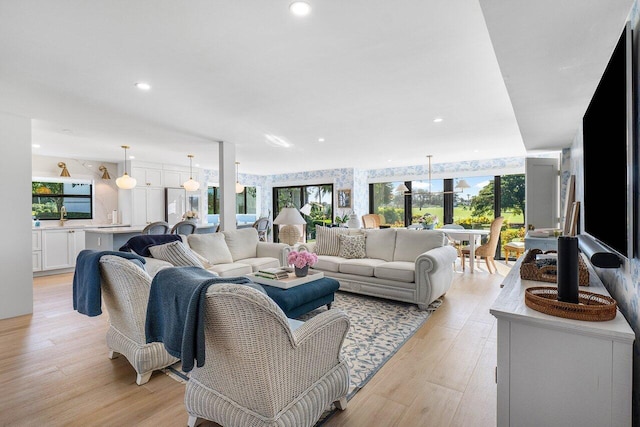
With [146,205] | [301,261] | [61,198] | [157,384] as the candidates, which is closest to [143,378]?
[157,384]

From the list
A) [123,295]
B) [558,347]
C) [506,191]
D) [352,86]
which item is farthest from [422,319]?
[506,191]

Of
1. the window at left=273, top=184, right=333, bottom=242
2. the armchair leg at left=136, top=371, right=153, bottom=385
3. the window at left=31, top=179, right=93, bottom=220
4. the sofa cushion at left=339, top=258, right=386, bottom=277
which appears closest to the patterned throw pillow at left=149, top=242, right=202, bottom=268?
the armchair leg at left=136, top=371, right=153, bottom=385

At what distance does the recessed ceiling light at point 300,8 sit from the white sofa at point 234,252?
2.83m

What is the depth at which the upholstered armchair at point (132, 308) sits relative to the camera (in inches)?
83.1

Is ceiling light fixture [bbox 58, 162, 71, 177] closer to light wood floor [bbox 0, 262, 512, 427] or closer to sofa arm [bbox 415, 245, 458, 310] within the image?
light wood floor [bbox 0, 262, 512, 427]

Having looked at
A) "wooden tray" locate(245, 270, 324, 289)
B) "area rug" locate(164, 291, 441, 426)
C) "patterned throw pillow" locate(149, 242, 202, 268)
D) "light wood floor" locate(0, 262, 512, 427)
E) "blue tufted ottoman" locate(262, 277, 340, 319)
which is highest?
"patterned throw pillow" locate(149, 242, 202, 268)

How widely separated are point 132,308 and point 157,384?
1.87 feet

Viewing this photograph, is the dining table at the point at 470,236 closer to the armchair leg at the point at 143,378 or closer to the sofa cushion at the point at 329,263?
the sofa cushion at the point at 329,263

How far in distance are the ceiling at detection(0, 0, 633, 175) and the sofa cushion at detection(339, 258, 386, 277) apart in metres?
1.92

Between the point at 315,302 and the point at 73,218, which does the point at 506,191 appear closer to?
the point at 315,302

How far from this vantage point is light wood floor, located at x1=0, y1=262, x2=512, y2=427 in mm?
1854

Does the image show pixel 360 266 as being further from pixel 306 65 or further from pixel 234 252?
pixel 306 65

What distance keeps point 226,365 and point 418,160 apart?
6717 millimetres

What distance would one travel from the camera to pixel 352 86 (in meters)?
2.93
